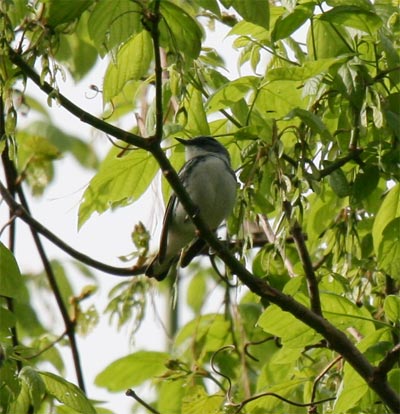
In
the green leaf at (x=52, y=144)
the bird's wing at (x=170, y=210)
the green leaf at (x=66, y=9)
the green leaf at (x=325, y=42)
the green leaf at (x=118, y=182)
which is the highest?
the green leaf at (x=52, y=144)

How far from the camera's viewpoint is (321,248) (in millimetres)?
4082

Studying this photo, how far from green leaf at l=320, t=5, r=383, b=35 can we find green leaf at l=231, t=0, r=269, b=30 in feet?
1.05

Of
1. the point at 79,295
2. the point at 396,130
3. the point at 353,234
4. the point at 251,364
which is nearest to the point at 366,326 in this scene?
the point at 353,234

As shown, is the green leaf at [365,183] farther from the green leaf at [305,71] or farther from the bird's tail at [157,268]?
the bird's tail at [157,268]

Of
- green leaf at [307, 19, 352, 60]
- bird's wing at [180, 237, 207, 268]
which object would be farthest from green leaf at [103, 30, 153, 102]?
bird's wing at [180, 237, 207, 268]

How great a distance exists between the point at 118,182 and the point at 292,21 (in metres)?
0.80

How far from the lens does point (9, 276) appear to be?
2645mm

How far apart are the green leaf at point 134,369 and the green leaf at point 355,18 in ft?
5.21

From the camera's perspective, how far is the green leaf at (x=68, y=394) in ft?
8.71

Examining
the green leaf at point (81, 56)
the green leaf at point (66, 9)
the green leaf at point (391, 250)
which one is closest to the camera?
the green leaf at point (66, 9)

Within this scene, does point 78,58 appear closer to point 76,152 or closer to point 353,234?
point 76,152

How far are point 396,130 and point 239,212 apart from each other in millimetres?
508

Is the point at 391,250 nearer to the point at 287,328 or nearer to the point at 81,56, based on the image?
the point at 287,328

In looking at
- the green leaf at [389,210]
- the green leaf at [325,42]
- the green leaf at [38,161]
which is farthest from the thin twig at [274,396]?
the green leaf at [38,161]
